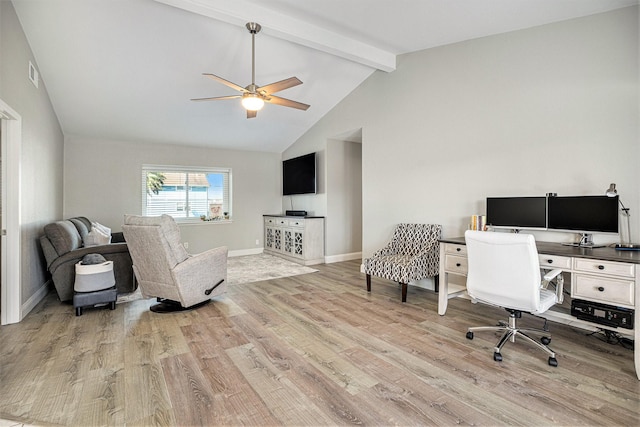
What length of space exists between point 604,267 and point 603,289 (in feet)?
0.52

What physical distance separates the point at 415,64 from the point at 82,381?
487 cm

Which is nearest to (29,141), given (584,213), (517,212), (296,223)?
(296,223)

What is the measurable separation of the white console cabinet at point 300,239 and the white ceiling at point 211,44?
217 centimetres

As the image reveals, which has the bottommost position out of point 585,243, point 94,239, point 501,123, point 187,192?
point 94,239

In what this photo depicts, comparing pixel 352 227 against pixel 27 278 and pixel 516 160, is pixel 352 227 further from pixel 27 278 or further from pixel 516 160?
pixel 27 278

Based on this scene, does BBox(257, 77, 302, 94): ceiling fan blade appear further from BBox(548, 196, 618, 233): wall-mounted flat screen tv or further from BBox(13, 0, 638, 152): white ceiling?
BBox(548, 196, 618, 233): wall-mounted flat screen tv

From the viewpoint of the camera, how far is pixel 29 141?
3.46 metres

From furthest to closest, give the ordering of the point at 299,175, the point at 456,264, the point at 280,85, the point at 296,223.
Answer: the point at 299,175, the point at 296,223, the point at 280,85, the point at 456,264

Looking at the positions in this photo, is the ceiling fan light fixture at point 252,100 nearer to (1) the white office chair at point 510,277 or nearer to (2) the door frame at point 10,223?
(2) the door frame at point 10,223

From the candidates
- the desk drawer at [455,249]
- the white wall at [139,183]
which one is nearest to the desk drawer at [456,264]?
the desk drawer at [455,249]

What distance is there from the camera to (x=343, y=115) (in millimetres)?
5734

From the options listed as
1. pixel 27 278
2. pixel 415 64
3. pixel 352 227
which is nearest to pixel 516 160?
pixel 415 64

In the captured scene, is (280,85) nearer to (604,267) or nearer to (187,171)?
(604,267)

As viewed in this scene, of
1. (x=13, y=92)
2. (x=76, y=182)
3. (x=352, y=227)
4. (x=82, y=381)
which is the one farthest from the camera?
(x=352, y=227)
